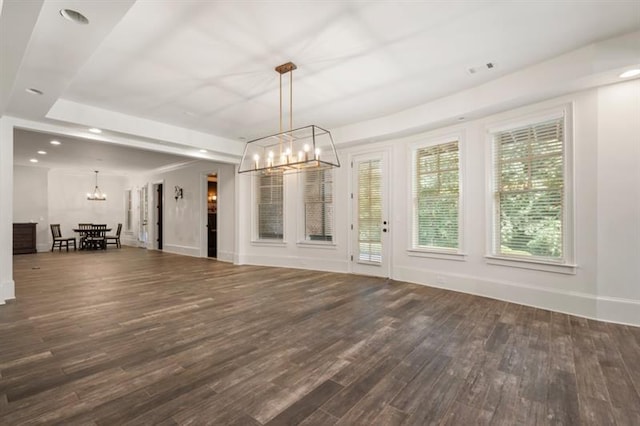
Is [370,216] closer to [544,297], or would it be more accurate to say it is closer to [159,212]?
[544,297]

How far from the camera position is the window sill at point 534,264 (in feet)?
12.2

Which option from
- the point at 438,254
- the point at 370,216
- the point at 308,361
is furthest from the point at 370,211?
the point at 308,361

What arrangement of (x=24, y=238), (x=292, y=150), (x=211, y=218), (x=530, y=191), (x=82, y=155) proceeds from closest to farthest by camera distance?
(x=530, y=191) → (x=292, y=150) → (x=82, y=155) → (x=211, y=218) → (x=24, y=238)

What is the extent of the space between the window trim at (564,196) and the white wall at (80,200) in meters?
13.8

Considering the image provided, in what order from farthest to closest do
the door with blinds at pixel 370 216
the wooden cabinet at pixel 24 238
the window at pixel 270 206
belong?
1. the wooden cabinet at pixel 24 238
2. the window at pixel 270 206
3. the door with blinds at pixel 370 216

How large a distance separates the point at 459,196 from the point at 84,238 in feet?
41.3

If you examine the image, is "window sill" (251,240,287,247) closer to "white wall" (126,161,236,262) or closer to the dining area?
"white wall" (126,161,236,262)

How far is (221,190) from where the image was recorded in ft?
27.1

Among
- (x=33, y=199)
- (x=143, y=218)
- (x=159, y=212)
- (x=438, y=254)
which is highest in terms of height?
(x=33, y=199)

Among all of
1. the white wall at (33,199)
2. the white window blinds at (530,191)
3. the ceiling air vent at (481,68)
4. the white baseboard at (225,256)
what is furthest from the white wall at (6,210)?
the white wall at (33,199)

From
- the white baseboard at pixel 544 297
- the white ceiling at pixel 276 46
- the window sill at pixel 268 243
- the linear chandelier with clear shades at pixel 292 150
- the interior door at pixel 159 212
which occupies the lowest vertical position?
the white baseboard at pixel 544 297

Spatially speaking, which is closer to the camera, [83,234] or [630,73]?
[630,73]

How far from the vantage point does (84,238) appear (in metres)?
10.8

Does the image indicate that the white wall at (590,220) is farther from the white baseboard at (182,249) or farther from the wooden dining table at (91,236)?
→ the wooden dining table at (91,236)
